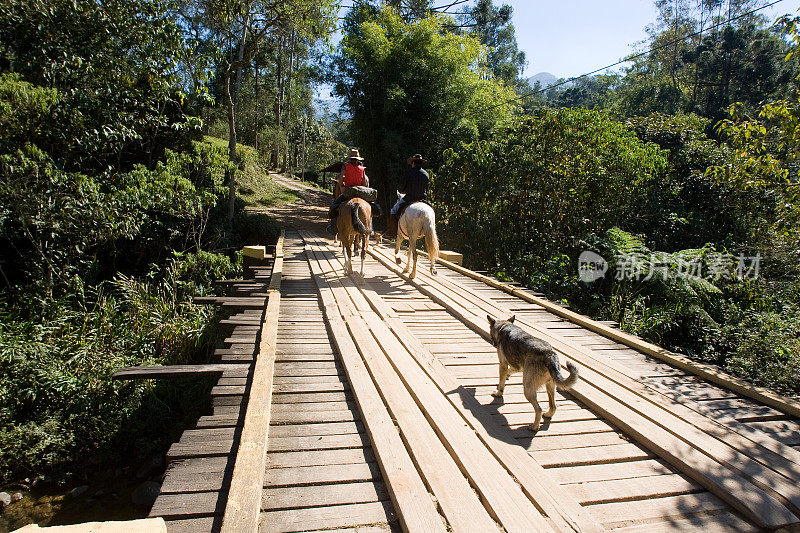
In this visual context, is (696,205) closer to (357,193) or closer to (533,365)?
(357,193)

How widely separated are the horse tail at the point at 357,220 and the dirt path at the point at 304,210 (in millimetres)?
6867

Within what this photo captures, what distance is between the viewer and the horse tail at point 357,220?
7777 mm

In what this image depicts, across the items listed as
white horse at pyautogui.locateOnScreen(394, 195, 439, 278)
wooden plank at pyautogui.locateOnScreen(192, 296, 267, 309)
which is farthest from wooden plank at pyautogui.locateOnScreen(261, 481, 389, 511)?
white horse at pyautogui.locateOnScreen(394, 195, 439, 278)

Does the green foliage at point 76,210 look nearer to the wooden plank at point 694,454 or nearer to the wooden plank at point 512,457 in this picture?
the wooden plank at point 512,457

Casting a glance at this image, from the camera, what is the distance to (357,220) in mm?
7809

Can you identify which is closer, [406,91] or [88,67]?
[88,67]

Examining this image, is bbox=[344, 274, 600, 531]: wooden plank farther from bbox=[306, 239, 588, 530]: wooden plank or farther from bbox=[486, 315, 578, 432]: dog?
bbox=[486, 315, 578, 432]: dog

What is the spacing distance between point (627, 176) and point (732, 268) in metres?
3.14

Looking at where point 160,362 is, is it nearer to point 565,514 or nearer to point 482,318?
point 482,318

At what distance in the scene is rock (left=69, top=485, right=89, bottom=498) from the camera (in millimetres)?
6043

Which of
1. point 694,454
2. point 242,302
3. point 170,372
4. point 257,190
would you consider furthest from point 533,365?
point 257,190

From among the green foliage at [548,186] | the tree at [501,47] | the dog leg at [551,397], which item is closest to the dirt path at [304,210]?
the green foliage at [548,186]

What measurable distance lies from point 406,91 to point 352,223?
33.7ft

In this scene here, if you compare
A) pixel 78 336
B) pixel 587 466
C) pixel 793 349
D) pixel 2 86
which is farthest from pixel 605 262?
pixel 2 86
